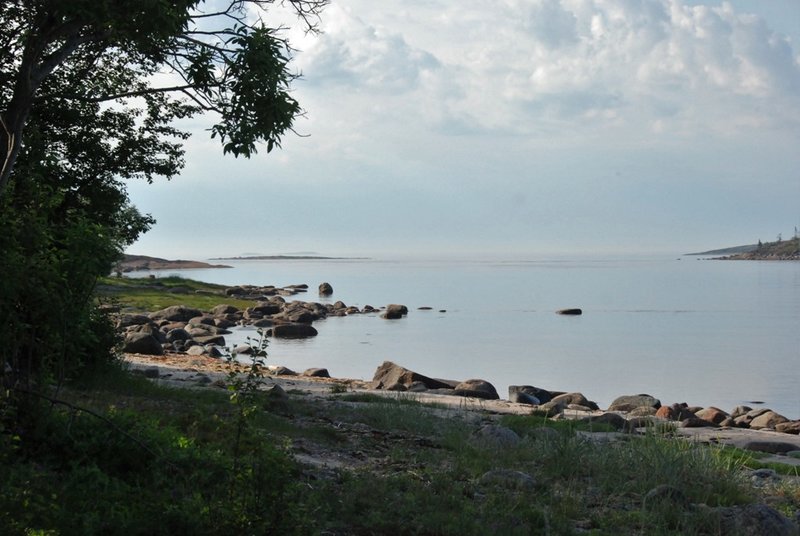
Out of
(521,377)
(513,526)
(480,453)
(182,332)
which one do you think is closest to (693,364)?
(521,377)

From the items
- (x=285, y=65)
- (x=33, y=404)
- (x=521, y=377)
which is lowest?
(x=521, y=377)

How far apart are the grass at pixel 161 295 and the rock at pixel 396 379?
1050 inches

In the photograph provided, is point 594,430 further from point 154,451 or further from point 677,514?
point 154,451

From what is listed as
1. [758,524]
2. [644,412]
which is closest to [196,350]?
[644,412]

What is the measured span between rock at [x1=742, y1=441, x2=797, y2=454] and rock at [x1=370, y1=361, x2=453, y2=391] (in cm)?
1036

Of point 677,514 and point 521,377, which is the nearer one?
point 677,514

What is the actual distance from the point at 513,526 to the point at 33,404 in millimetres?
4495

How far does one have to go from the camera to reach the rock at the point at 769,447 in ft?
47.5

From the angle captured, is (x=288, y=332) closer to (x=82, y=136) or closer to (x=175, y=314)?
(x=175, y=314)

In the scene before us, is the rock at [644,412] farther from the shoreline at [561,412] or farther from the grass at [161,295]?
the grass at [161,295]

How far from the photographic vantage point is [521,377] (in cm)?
3092

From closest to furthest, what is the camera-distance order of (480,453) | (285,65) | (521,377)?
(480,453)
(285,65)
(521,377)

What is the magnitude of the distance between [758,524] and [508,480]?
8.05 ft

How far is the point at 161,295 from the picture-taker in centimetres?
5991
